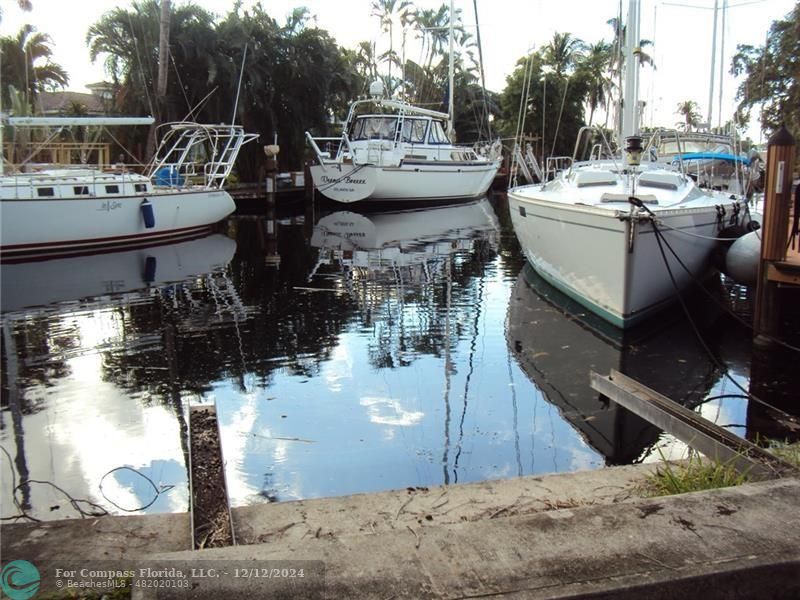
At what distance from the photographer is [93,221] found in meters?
17.2

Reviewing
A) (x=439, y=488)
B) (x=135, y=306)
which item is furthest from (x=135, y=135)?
(x=439, y=488)

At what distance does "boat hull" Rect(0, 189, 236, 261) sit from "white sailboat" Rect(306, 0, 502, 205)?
8902 millimetres

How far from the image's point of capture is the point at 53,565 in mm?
2943

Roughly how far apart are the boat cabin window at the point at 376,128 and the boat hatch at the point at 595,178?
1891 cm

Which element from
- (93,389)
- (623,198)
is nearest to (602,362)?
(623,198)

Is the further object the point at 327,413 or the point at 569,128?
the point at 569,128

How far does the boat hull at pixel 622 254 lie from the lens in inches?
351

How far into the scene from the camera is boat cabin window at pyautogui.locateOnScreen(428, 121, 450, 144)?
31.8 m

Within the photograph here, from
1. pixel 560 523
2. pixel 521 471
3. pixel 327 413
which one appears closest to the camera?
pixel 560 523

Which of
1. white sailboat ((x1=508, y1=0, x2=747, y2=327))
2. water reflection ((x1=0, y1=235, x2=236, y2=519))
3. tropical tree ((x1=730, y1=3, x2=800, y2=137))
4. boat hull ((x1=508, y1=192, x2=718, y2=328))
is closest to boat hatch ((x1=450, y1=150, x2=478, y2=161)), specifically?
tropical tree ((x1=730, y1=3, x2=800, y2=137))

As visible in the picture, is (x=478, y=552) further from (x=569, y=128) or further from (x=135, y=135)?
(x=569, y=128)

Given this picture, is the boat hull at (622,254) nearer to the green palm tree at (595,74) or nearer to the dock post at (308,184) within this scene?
the dock post at (308,184)

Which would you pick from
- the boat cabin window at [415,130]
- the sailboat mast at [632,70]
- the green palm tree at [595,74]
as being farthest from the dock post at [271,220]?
the green palm tree at [595,74]

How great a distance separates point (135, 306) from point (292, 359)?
404 centimetres
